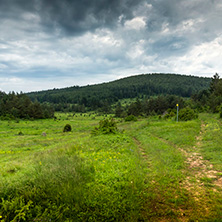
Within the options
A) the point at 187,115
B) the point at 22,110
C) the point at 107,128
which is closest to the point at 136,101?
the point at 22,110

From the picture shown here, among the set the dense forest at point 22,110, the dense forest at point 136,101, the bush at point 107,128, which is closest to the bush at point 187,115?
the dense forest at point 136,101

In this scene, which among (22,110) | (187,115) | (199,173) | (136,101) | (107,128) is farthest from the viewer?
(136,101)

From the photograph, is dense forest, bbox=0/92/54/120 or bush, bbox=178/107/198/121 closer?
bush, bbox=178/107/198/121

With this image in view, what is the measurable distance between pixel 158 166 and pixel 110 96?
158803 millimetres

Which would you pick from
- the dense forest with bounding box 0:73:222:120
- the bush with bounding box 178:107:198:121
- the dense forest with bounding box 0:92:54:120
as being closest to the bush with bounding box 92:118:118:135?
the bush with bounding box 178:107:198:121

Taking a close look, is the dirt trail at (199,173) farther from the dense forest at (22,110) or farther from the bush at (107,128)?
the dense forest at (22,110)

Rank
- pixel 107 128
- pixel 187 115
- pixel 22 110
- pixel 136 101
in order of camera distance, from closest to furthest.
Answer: pixel 107 128
pixel 187 115
pixel 22 110
pixel 136 101

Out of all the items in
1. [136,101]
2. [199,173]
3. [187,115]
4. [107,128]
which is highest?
[136,101]

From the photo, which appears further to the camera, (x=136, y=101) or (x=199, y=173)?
(x=136, y=101)

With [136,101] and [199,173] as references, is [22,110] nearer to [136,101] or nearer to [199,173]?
[136,101]

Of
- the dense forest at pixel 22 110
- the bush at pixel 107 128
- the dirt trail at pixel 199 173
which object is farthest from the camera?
the dense forest at pixel 22 110

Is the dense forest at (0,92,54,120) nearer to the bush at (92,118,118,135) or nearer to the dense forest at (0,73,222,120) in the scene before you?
the dense forest at (0,73,222,120)

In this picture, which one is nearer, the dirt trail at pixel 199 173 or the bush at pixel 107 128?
the dirt trail at pixel 199 173

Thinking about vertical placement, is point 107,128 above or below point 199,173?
above
